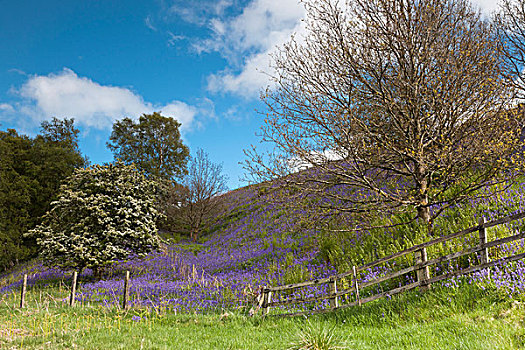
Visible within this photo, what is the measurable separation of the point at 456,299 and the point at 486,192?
554 centimetres

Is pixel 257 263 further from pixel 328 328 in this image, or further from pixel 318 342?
pixel 318 342

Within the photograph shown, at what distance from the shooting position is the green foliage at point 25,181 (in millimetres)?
24359

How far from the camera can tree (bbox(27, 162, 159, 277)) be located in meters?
15.0

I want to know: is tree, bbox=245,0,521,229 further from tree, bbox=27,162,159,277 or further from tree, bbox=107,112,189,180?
tree, bbox=107,112,189,180

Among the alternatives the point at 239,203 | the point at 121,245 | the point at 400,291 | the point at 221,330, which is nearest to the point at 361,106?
the point at 400,291

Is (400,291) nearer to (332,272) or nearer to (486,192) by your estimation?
(332,272)

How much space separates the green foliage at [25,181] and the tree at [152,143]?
4297mm

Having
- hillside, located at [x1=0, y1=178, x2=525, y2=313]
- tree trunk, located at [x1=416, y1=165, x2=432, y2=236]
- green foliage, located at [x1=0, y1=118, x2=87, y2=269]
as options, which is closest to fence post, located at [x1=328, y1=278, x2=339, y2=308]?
hillside, located at [x1=0, y1=178, x2=525, y2=313]

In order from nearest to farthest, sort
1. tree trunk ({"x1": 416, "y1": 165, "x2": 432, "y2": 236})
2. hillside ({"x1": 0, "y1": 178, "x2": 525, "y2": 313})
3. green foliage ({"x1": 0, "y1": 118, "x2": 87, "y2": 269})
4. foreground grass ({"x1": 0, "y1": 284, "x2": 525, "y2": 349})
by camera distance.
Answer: foreground grass ({"x1": 0, "y1": 284, "x2": 525, "y2": 349}) → tree trunk ({"x1": 416, "y1": 165, "x2": 432, "y2": 236}) → hillside ({"x1": 0, "y1": 178, "x2": 525, "y2": 313}) → green foliage ({"x1": 0, "y1": 118, "x2": 87, "y2": 269})

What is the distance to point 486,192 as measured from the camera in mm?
9547

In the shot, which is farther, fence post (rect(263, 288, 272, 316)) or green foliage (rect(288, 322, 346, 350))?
fence post (rect(263, 288, 272, 316))

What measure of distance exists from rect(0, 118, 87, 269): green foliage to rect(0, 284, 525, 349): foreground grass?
19.1 m

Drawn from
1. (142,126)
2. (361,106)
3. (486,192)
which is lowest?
(486,192)

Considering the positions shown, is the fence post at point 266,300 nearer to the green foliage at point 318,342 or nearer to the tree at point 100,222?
the green foliage at point 318,342
